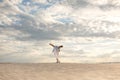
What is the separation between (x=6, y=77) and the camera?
46.5ft

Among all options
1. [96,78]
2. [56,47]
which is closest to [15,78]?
[96,78]

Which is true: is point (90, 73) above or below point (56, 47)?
below

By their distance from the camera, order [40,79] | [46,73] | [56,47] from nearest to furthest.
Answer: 1. [40,79]
2. [46,73]
3. [56,47]

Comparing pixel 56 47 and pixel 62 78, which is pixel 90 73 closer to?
pixel 62 78

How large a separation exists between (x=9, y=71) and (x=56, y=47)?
9762 mm

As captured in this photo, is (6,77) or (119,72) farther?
(119,72)

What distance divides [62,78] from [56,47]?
1097 cm

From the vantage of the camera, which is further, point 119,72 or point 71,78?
point 119,72

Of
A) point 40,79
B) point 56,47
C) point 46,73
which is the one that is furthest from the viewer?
point 56,47

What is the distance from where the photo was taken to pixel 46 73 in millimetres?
15609

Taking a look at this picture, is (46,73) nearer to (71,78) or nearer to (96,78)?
(71,78)

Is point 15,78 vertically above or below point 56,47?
below

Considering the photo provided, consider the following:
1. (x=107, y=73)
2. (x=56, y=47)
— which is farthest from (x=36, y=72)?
(x=56, y=47)

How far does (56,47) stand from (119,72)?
9.69 metres
